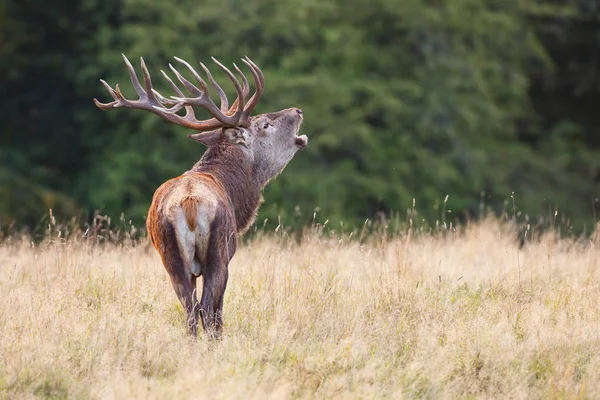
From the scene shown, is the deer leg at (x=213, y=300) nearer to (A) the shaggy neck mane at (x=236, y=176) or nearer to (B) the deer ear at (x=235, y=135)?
(A) the shaggy neck mane at (x=236, y=176)

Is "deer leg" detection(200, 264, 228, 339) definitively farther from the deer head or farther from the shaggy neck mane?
the deer head

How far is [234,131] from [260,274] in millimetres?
1124

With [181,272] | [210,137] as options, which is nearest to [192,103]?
[210,137]

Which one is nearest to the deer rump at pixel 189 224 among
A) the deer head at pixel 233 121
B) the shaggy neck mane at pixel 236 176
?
the shaggy neck mane at pixel 236 176

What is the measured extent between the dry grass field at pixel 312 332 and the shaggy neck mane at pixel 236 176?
497mm

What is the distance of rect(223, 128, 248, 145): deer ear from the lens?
7773 millimetres

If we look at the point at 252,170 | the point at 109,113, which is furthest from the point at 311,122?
the point at 252,170

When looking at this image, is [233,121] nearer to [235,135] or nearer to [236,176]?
[235,135]

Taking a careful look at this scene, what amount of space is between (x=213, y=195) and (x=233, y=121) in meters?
1.43

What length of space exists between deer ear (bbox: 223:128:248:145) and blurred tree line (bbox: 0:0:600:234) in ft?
30.8

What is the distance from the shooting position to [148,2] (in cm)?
1917

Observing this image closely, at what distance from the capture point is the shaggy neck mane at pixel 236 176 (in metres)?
7.36

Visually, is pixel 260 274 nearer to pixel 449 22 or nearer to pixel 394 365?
pixel 394 365

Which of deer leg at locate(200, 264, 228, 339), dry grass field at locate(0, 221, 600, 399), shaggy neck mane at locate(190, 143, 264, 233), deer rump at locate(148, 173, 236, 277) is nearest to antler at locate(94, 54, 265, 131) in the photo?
shaggy neck mane at locate(190, 143, 264, 233)
